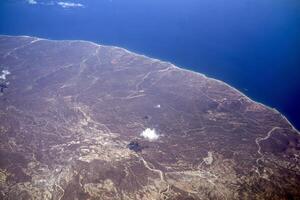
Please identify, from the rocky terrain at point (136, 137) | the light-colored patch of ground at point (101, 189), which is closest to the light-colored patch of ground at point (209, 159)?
the rocky terrain at point (136, 137)

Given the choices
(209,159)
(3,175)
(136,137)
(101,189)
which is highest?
(209,159)

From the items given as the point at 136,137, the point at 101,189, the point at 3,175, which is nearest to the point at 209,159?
the point at 136,137

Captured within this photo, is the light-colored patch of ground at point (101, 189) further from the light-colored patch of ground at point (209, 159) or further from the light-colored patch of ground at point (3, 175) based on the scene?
the light-colored patch of ground at point (209, 159)

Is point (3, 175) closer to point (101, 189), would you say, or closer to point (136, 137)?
point (101, 189)

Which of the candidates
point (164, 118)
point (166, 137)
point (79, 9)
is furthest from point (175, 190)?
point (79, 9)

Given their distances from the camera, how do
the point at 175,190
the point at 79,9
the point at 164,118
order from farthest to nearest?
the point at 79,9 < the point at 164,118 < the point at 175,190

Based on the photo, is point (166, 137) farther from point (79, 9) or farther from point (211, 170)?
point (79, 9)

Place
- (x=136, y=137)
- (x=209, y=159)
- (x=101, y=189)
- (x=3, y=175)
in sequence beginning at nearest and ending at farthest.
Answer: (x=101, y=189), (x=3, y=175), (x=209, y=159), (x=136, y=137)

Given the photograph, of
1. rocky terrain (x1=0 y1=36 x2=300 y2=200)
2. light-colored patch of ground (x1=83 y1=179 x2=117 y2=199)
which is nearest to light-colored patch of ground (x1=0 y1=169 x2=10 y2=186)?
rocky terrain (x1=0 y1=36 x2=300 y2=200)
